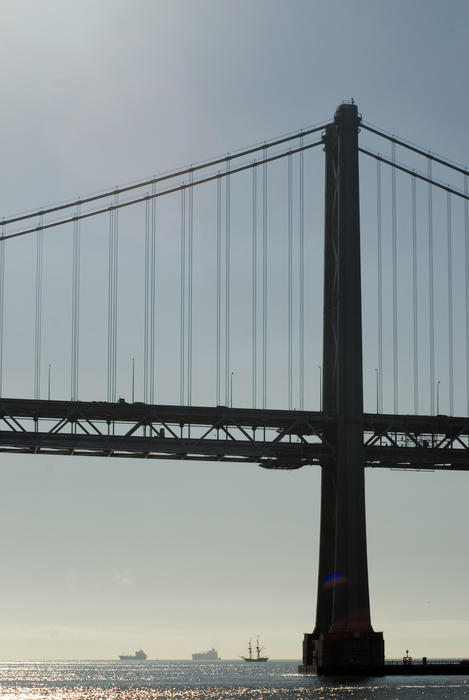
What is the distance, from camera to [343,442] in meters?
79.9

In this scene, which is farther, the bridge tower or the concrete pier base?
the bridge tower

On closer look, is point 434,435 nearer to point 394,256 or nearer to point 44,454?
point 394,256

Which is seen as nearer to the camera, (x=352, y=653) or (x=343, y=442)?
(x=352, y=653)

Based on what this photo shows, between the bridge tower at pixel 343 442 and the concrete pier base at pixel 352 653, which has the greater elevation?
the bridge tower at pixel 343 442

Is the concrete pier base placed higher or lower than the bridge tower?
lower

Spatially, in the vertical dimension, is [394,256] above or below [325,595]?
above

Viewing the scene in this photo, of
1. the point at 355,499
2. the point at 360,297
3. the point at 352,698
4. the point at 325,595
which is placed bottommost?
the point at 352,698

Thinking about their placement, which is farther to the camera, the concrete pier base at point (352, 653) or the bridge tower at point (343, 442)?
the bridge tower at point (343, 442)

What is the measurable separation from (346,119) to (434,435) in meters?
20.1

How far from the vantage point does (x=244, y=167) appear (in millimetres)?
87188

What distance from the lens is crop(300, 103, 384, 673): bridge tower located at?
76750mm

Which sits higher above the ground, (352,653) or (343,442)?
(343,442)

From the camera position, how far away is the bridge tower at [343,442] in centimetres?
7675

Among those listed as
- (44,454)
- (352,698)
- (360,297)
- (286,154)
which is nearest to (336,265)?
(360,297)
